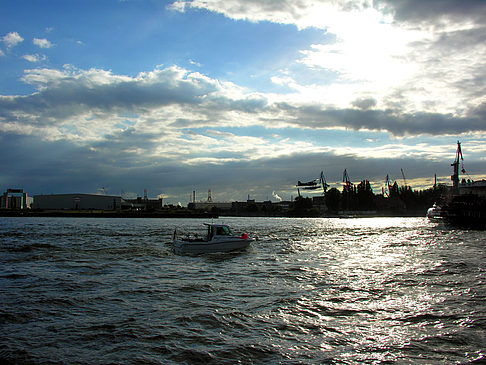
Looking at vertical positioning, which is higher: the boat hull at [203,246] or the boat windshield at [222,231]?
the boat windshield at [222,231]

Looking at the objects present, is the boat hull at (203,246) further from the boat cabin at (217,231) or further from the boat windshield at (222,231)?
the boat windshield at (222,231)

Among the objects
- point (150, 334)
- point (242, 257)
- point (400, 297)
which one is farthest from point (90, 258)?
point (400, 297)

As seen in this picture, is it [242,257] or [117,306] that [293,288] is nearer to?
[117,306]

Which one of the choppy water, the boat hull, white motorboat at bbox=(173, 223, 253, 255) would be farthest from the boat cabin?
the choppy water

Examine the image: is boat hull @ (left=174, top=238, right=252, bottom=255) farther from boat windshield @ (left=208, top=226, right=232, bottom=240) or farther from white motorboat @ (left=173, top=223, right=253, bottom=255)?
boat windshield @ (left=208, top=226, right=232, bottom=240)

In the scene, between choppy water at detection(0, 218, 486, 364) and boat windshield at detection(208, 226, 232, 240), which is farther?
boat windshield at detection(208, 226, 232, 240)

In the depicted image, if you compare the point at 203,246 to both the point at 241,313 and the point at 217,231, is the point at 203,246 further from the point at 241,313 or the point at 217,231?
the point at 241,313

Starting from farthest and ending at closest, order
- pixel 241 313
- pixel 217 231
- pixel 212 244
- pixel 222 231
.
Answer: pixel 222 231 → pixel 217 231 → pixel 212 244 → pixel 241 313

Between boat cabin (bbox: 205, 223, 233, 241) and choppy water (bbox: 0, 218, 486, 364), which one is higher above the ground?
boat cabin (bbox: 205, 223, 233, 241)

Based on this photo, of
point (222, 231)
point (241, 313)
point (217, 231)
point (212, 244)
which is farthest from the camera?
point (222, 231)

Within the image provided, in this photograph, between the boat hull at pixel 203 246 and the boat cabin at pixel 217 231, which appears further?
the boat cabin at pixel 217 231

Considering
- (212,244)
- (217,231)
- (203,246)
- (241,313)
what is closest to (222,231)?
(217,231)

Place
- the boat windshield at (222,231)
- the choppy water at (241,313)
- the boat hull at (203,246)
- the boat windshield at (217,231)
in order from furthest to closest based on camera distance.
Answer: the boat windshield at (222,231) → the boat windshield at (217,231) → the boat hull at (203,246) → the choppy water at (241,313)

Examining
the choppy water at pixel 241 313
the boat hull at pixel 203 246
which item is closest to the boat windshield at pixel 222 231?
the boat hull at pixel 203 246
